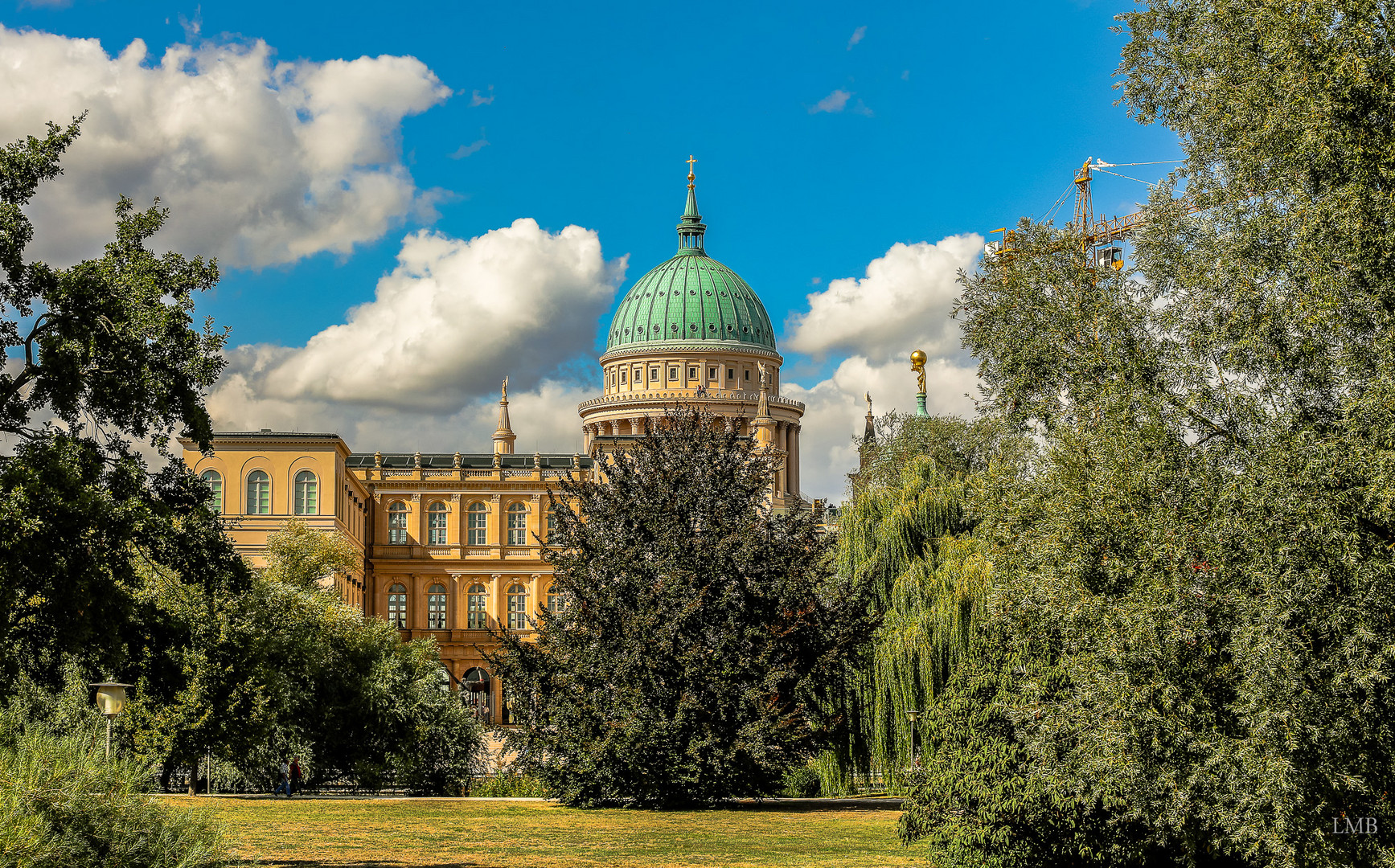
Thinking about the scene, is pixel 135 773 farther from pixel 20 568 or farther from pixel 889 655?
pixel 889 655

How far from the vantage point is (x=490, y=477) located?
10125 cm

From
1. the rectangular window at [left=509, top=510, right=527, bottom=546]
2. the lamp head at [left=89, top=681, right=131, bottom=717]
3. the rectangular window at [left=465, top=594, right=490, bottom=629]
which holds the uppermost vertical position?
the rectangular window at [left=509, top=510, right=527, bottom=546]

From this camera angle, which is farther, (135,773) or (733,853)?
(733,853)

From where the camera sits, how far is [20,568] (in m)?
18.2

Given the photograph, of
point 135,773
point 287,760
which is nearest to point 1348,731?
point 135,773

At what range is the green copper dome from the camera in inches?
5236

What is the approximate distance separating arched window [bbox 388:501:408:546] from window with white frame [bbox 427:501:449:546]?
65.3 inches

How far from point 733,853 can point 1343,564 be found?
10329 mm

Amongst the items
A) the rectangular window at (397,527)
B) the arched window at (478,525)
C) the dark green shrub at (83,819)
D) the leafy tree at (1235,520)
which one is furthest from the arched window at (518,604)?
the dark green shrub at (83,819)

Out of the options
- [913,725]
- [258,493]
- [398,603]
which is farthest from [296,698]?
[398,603]

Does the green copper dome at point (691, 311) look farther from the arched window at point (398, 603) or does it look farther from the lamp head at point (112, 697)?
the lamp head at point (112, 697)

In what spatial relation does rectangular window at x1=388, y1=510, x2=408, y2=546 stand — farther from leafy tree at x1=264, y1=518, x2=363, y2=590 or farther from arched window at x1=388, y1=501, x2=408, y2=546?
leafy tree at x1=264, y1=518, x2=363, y2=590

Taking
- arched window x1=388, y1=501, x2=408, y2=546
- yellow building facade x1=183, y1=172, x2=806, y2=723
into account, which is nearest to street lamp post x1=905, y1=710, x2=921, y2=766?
yellow building facade x1=183, y1=172, x2=806, y2=723

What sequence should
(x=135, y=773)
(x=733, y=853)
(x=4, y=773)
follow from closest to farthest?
(x=4, y=773)
(x=135, y=773)
(x=733, y=853)
